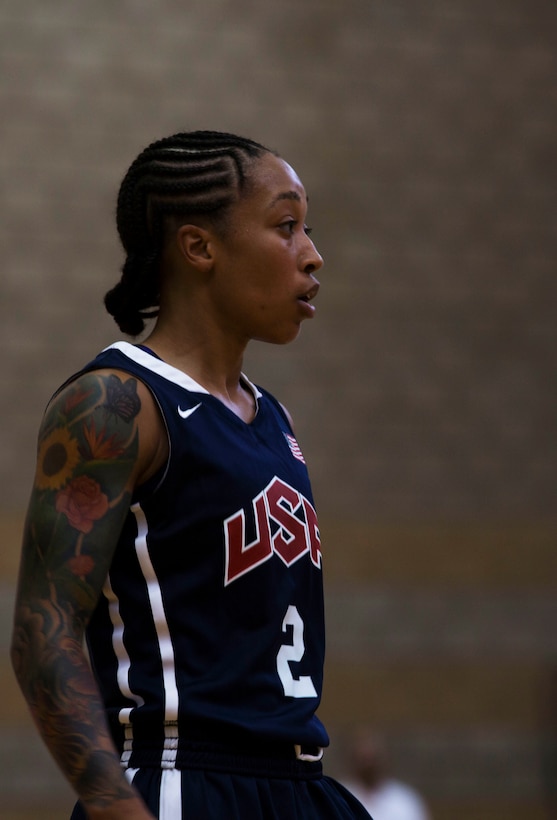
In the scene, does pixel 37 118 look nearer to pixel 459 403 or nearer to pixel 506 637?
pixel 459 403

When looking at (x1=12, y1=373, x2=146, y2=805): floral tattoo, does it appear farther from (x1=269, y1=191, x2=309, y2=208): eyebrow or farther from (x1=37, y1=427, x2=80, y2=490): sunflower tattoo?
(x1=269, y1=191, x2=309, y2=208): eyebrow

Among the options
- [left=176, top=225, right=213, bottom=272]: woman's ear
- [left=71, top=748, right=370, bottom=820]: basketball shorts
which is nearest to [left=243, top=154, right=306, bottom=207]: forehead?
[left=176, top=225, right=213, bottom=272]: woman's ear

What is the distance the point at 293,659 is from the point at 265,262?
2.26ft

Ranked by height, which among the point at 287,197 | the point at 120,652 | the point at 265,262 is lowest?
the point at 120,652

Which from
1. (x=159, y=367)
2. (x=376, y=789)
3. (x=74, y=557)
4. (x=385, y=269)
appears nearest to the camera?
(x=74, y=557)

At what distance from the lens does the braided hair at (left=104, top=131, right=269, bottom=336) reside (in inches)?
87.3

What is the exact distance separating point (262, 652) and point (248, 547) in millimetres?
169

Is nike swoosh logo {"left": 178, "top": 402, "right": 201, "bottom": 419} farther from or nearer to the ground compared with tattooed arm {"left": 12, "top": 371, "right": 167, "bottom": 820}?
farther from the ground

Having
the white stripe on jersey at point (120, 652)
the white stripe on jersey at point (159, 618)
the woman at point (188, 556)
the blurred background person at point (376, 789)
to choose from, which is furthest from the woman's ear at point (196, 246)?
the blurred background person at point (376, 789)

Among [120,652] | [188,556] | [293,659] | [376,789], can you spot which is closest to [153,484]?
[188,556]

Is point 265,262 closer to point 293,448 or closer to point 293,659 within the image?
point 293,448

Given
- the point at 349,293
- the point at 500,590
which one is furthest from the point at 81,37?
the point at 500,590

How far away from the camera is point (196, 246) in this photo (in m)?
2.22

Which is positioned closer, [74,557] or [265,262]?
[74,557]
